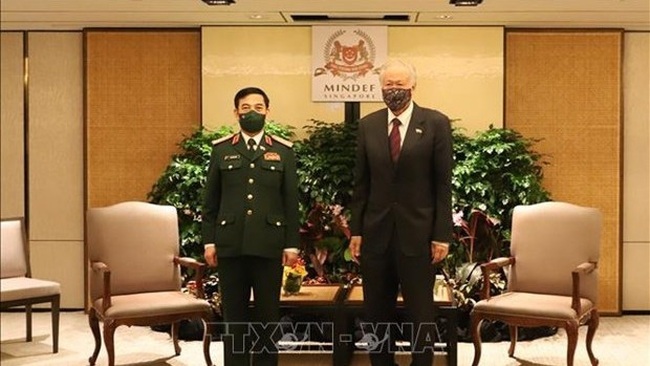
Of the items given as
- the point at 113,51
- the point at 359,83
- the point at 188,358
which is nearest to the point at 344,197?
the point at 359,83

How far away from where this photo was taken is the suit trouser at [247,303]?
11.2 ft

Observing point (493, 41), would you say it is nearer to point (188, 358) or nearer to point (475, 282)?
point (475, 282)

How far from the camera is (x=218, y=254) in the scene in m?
3.36

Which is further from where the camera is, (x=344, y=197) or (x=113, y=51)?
(x=113, y=51)

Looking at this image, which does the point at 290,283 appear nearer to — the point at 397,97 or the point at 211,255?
the point at 211,255

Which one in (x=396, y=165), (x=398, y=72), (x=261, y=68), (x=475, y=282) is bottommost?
(x=475, y=282)

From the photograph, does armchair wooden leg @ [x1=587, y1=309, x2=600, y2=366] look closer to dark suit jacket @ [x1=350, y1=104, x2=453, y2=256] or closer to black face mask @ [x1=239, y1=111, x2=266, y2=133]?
dark suit jacket @ [x1=350, y1=104, x2=453, y2=256]

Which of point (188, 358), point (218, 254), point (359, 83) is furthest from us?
point (359, 83)

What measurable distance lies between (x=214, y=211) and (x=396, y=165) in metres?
0.84

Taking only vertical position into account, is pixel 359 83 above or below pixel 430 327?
above

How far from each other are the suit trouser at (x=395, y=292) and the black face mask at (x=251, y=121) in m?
0.64

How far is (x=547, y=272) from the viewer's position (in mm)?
4629

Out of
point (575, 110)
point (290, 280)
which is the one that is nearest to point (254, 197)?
point (290, 280)

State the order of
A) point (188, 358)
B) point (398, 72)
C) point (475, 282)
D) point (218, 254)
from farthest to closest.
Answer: point (475, 282) < point (188, 358) < point (218, 254) < point (398, 72)
